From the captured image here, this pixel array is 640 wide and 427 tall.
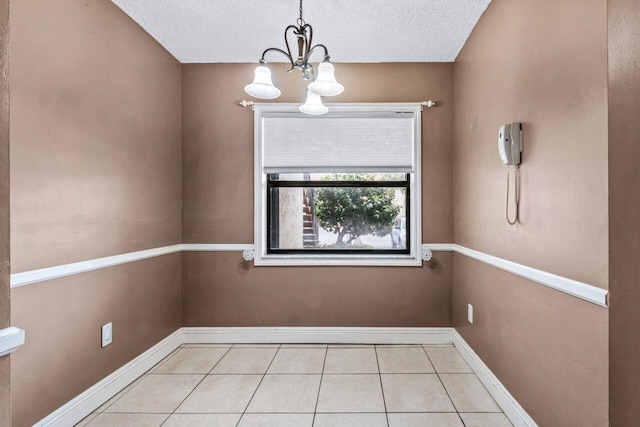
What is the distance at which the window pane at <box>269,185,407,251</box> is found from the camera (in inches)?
112

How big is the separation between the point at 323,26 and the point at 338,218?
4.99 feet

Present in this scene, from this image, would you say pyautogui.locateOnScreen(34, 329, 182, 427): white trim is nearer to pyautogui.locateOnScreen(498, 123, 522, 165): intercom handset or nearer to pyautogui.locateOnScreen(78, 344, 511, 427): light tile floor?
pyautogui.locateOnScreen(78, 344, 511, 427): light tile floor

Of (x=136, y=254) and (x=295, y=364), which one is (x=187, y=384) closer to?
(x=295, y=364)

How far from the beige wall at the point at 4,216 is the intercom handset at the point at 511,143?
1923 mm

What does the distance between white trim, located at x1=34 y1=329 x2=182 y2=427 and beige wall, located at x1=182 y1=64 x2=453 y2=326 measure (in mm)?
394

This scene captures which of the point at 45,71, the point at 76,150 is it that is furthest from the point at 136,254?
the point at 45,71

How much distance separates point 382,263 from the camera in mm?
2697

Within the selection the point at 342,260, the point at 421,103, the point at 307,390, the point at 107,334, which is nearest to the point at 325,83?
the point at 421,103

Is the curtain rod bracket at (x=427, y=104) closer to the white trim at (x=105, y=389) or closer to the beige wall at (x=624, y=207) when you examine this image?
the beige wall at (x=624, y=207)

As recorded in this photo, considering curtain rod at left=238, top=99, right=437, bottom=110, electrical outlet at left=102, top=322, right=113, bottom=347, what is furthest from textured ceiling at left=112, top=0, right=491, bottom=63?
electrical outlet at left=102, top=322, right=113, bottom=347

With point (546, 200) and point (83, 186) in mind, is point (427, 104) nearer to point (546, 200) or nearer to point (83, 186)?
point (546, 200)

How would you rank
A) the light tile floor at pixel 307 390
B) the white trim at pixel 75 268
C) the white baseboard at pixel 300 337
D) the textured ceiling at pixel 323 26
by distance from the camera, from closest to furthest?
the white trim at pixel 75 268, the light tile floor at pixel 307 390, the textured ceiling at pixel 323 26, the white baseboard at pixel 300 337

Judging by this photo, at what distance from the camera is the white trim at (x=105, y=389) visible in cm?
162

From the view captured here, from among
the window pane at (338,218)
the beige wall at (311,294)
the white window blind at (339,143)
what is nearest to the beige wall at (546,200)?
the beige wall at (311,294)
